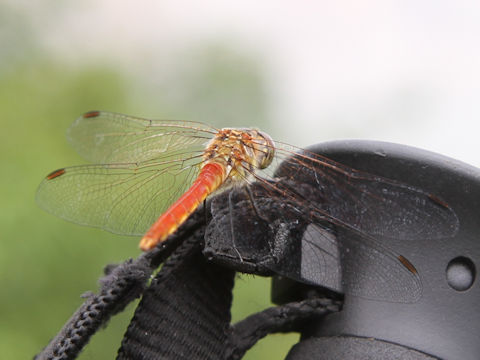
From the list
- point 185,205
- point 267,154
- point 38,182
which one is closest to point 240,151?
point 267,154

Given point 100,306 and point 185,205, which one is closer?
point 100,306

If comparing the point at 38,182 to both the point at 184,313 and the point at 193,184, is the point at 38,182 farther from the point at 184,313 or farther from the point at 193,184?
the point at 184,313

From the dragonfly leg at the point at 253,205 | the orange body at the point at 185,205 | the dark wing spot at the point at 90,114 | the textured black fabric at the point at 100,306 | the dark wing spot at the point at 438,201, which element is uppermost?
the dark wing spot at the point at 438,201

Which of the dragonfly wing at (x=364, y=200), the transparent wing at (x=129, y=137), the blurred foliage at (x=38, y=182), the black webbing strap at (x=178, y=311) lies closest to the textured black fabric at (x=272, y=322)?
the black webbing strap at (x=178, y=311)

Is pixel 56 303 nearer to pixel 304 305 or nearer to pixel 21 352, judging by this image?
pixel 21 352

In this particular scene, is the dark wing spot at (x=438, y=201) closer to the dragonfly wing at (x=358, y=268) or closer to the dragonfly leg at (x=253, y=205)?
the dragonfly wing at (x=358, y=268)

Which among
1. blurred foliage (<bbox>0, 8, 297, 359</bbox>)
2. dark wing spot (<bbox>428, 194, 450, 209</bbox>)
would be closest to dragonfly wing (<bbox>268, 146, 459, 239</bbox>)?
dark wing spot (<bbox>428, 194, 450, 209</bbox>)
